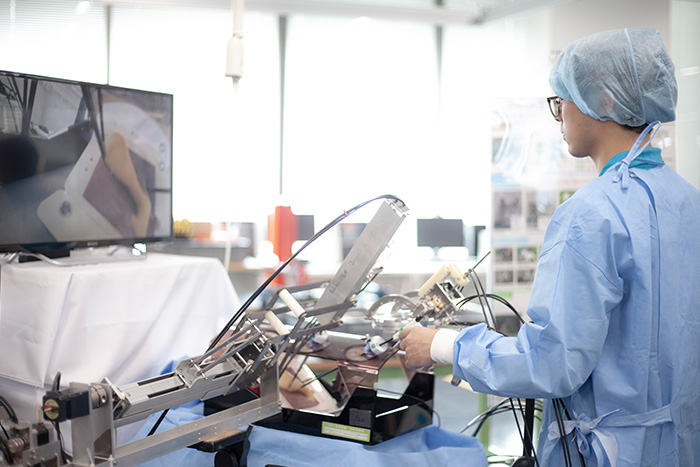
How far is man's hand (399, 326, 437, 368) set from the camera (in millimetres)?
1348

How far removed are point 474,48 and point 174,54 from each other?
9.17 ft

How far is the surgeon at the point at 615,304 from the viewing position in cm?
116

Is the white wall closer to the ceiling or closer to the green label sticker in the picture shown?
the ceiling

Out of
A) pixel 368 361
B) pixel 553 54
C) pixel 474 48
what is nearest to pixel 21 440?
pixel 368 361

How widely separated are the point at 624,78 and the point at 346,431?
1027 millimetres

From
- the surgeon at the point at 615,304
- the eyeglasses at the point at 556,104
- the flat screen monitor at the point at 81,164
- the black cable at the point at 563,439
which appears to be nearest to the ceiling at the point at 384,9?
the flat screen monitor at the point at 81,164

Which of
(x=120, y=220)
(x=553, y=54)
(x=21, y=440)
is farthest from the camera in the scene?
(x=553, y=54)

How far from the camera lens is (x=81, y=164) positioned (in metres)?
1.66

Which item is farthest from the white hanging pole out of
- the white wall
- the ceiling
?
the white wall

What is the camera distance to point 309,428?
1468 mm

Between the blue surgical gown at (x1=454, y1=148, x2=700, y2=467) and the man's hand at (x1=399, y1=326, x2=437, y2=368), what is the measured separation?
0.33 feet

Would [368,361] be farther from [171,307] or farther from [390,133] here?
[390,133]

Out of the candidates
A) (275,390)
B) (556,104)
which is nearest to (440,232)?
(556,104)

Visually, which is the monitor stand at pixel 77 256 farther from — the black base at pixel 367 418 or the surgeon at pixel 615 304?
the surgeon at pixel 615 304
